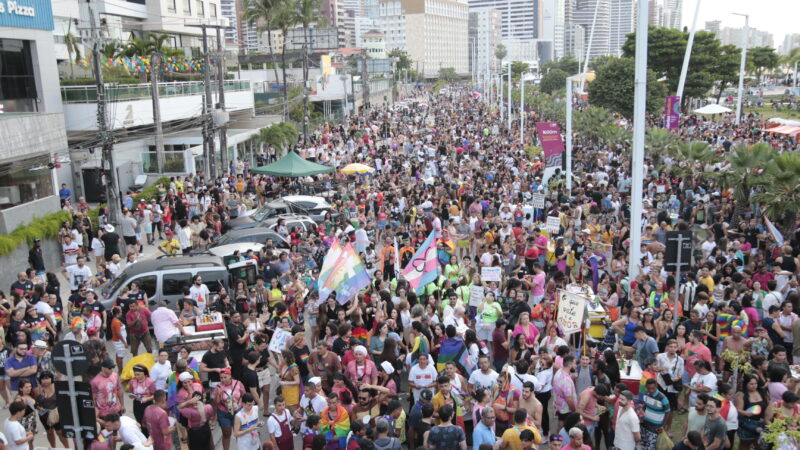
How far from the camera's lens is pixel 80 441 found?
716cm

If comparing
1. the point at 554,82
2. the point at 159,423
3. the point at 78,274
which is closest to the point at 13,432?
the point at 159,423

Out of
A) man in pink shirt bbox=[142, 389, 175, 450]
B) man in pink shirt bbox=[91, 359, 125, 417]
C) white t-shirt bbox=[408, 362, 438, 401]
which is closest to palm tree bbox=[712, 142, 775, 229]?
white t-shirt bbox=[408, 362, 438, 401]

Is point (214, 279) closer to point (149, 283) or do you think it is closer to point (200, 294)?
point (200, 294)

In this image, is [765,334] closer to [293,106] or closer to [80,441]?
[80,441]

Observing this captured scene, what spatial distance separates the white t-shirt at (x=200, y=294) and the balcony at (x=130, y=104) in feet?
48.5

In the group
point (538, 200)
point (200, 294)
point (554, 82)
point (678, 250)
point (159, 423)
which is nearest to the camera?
point (159, 423)

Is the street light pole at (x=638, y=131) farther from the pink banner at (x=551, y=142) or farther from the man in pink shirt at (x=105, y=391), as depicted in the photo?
the pink banner at (x=551, y=142)

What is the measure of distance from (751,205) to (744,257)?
4.67 meters

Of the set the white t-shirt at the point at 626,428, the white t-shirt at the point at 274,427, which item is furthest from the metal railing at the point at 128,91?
the white t-shirt at the point at 626,428

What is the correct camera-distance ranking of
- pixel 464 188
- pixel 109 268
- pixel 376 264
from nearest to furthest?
pixel 109 268, pixel 376 264, pixel 464 188

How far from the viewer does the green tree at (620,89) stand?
170 feet

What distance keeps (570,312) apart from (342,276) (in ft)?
12.2

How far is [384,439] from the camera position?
7.18m

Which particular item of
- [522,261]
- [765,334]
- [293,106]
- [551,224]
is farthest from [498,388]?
[293,106]
